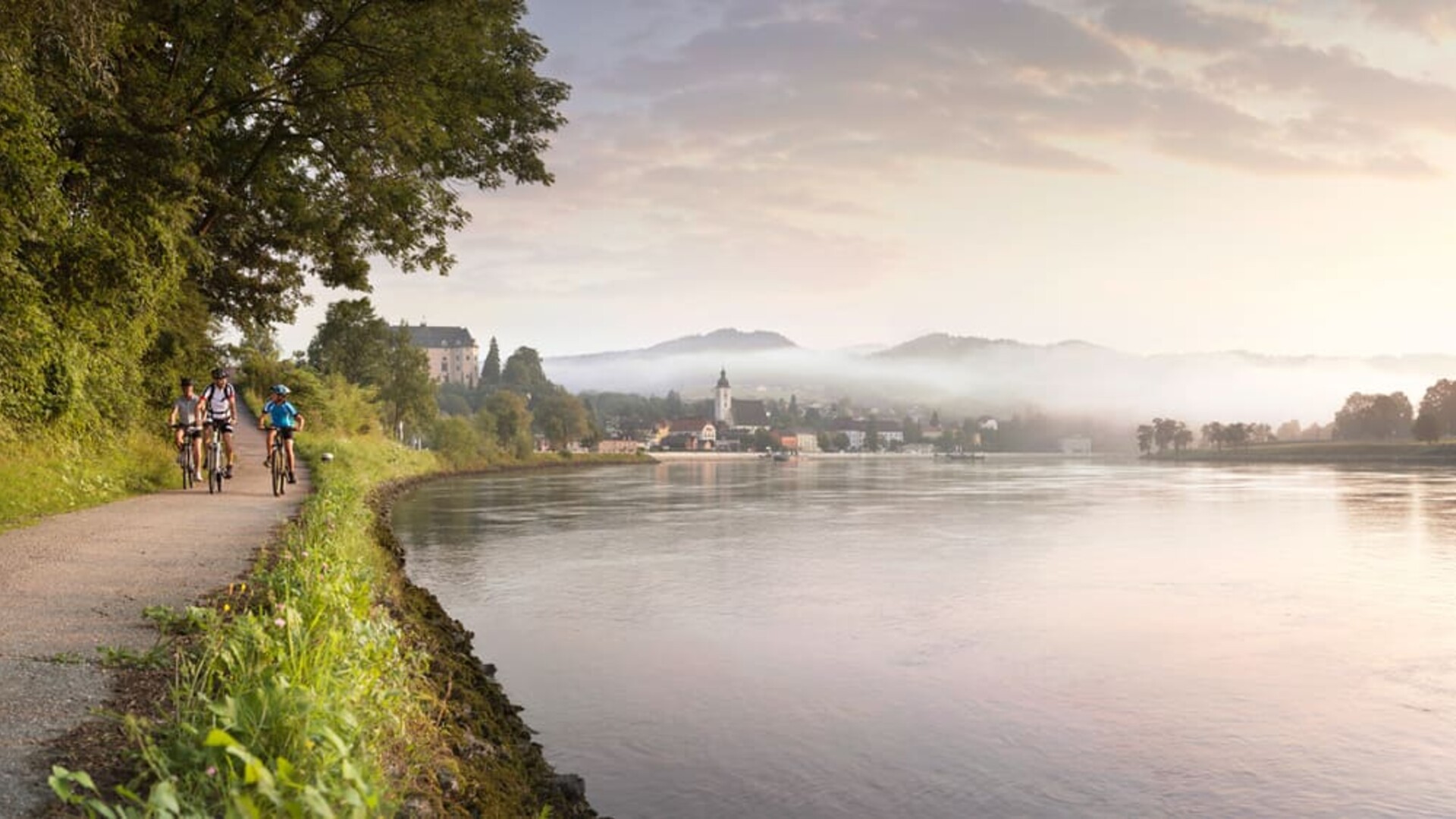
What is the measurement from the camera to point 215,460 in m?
21.6

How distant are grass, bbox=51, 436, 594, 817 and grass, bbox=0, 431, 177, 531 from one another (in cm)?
685

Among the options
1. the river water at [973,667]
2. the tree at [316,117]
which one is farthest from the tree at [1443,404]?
the tree at [316,117]

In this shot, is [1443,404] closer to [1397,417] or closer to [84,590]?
[1397,417]

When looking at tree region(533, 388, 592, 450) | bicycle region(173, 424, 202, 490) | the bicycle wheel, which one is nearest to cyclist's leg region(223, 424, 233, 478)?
bicycle region(173, 424, 202, 490)

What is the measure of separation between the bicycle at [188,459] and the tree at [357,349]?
6569 centimetres

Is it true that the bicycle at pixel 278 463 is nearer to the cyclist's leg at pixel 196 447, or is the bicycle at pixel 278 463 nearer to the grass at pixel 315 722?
the cyclist's leg at pixel 196 447

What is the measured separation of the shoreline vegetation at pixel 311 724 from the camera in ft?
14.5

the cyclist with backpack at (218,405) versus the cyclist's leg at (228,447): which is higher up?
the cyclist with backpack at (218,405)

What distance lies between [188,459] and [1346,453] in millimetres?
178265

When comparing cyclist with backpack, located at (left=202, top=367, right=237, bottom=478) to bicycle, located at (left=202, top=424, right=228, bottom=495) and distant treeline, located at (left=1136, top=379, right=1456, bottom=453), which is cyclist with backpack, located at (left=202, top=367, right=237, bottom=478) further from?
distant treeline, located at (left=1136, top=379, right=1456, bottom=453)

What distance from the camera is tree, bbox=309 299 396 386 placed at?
87.6 m

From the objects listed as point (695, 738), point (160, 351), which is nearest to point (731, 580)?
point (695, 738)

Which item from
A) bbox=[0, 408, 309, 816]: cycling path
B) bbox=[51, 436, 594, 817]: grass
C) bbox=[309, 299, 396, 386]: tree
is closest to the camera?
bbox=[51, 436, 594, 817]: grass

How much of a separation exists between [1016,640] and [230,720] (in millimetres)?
13280
